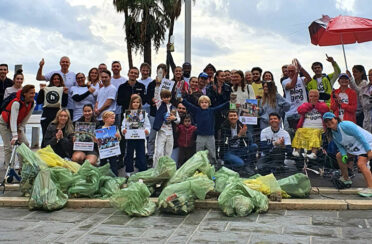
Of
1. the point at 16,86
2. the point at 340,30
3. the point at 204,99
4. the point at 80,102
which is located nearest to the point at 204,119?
the point at 204,99

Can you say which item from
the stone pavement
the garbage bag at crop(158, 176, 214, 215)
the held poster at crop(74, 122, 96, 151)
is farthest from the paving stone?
the held poster at crop(74, 122, 96, 151)

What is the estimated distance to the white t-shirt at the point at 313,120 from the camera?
796 cm

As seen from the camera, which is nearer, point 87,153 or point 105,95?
point 87,153

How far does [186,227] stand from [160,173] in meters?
1.42

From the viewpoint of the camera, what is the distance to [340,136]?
23.0 ft

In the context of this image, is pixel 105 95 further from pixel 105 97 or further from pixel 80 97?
pixel 80 97

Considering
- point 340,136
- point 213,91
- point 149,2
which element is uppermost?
point 149,2

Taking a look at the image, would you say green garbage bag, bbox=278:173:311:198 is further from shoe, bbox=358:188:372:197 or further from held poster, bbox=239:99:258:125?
held poster, bbox=239:99:258:125

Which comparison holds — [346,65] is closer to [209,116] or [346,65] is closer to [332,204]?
[209,116]

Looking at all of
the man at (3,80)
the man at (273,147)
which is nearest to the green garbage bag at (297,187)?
the man at (273,147)

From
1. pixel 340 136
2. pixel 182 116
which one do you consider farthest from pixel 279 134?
pixel 182 116

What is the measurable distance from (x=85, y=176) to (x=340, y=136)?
3.86 m

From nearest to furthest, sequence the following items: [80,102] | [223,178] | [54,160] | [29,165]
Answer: [29,165] → [223,178] → [54,160] → [80,102]

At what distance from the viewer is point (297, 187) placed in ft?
21.8
